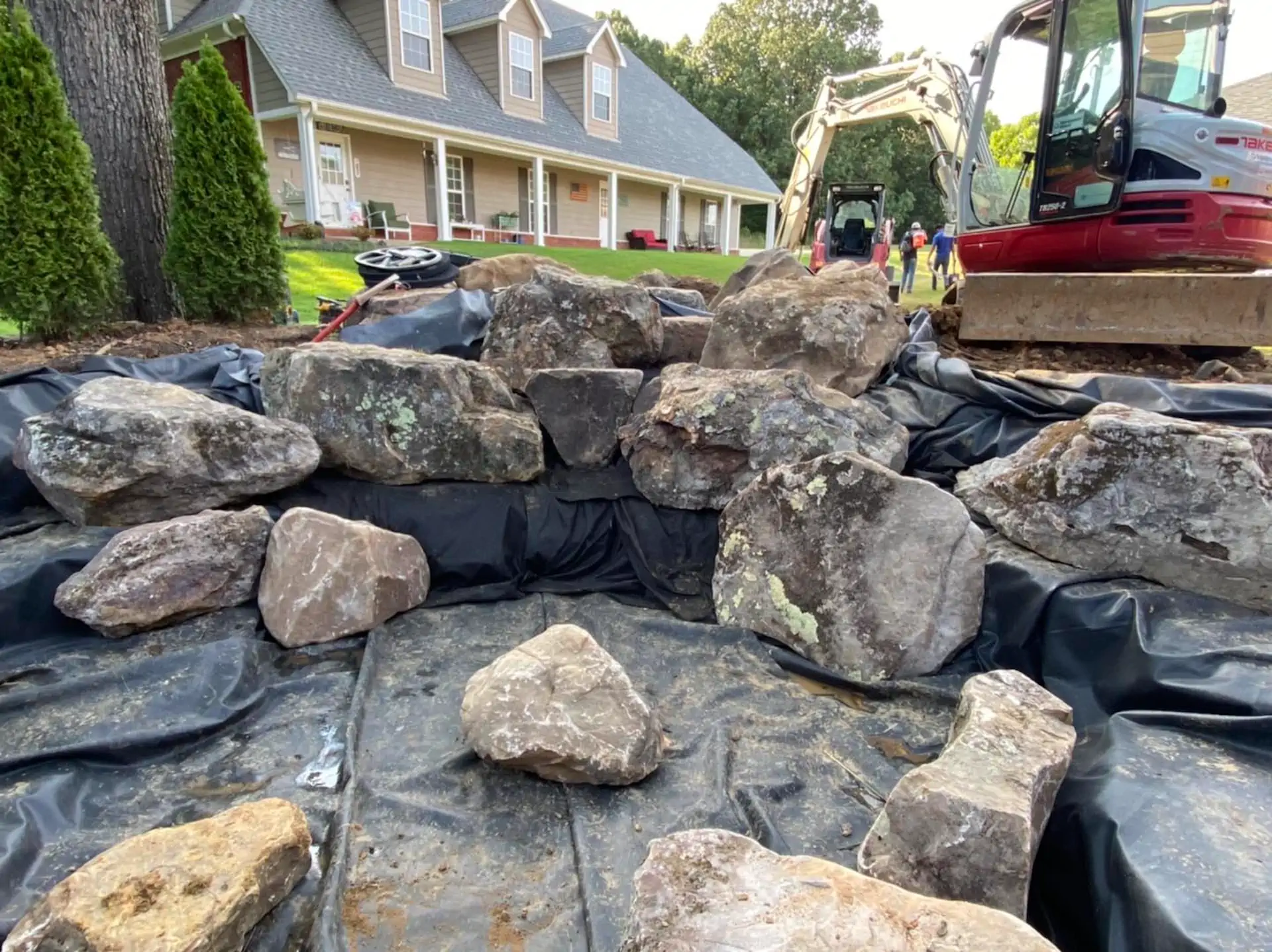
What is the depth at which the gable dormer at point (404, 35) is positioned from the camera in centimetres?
1256

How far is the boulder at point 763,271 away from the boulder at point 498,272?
44.7 inches

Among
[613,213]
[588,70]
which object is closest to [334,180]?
[613,213]

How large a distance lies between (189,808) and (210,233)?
4.10 meters

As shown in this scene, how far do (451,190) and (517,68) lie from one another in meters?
3.03

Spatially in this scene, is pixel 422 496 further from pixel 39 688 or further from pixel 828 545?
pixel 828 545

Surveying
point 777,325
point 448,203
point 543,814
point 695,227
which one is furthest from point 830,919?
point 695,227

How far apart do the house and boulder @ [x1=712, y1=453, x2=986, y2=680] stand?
11.2m

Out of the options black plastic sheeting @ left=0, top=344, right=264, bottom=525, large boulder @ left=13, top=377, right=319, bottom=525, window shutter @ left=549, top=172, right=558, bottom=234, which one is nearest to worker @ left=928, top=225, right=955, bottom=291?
window shutter @ left=549, top=172, right=558, bottom=234

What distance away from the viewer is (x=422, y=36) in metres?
13.1

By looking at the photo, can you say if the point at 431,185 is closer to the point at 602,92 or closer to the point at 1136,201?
the point at 602,92

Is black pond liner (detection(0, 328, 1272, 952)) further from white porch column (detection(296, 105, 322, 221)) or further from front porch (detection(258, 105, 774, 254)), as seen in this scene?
front porch (detection(258, 105, 774, 254))

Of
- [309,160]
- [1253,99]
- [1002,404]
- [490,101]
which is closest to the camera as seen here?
[1002,404]

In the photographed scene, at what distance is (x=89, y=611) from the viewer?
2.38m

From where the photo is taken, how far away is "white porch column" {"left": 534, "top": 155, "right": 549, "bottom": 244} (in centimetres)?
1461
